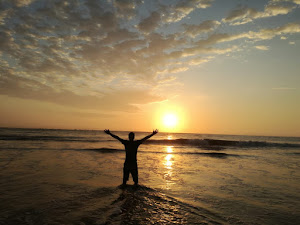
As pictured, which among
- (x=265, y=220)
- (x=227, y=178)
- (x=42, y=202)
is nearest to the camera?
(x=265, y=220)

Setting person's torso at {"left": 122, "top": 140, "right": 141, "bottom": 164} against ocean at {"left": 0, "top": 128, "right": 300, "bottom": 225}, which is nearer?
ocean at {"left": 0, "top": 128, "right": 300, "bottom": 225}

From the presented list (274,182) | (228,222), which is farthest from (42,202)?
(274,182)

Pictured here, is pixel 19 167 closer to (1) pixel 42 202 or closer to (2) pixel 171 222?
(1) pixel 42 202

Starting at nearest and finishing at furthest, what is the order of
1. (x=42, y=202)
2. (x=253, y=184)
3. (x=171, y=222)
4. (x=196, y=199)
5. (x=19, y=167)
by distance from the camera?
(x=171, y=222)
(x=42, y=202)
(x=196, y=199)
(x=253, y=184)
(x=19, y=167)

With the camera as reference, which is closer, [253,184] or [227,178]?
[253,184]

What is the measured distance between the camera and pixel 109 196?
770 cm

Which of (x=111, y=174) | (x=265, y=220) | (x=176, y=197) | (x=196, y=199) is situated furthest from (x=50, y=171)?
(x=265, y=220)

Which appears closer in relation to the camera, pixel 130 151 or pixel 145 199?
pixel 145 199

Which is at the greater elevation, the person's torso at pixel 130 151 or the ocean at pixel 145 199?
the person's torso at pixel 130 151

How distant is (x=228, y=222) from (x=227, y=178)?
21.4ft

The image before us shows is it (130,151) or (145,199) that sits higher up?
(130,151)

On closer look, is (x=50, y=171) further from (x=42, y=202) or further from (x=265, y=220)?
(x=265, y=220)

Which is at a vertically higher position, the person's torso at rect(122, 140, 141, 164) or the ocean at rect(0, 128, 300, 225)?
the person's torso at rect(122, 140, 141, 164)

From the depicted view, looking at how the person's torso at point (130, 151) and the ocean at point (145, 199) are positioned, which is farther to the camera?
the person's torso at point (130, 151)
